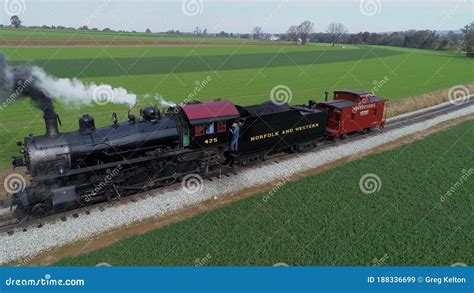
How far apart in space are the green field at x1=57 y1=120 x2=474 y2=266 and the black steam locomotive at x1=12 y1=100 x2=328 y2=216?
317cm

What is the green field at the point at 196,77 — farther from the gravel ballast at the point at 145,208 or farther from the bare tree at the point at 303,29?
the bare tree at the point at 303,29

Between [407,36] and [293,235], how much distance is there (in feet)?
486

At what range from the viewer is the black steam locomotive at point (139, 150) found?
1348 centimetres

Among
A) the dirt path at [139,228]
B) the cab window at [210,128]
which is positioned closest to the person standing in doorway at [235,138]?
the cab window at [210,128]

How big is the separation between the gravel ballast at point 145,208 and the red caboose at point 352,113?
58.2 inches

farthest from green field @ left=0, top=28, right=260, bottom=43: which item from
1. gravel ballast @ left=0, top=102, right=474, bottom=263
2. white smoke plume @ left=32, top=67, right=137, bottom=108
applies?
gravel ballast @ left=0, top=102, right=474, bottom=263

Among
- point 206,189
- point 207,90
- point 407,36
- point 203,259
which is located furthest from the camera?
point 407,36

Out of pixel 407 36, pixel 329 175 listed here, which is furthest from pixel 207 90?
pixel 407 36

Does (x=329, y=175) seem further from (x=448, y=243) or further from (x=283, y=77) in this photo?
(x=283, y=77)

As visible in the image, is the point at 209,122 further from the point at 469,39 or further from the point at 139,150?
the point at 469,39

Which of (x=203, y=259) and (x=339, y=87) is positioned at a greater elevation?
(x=339, y=87)

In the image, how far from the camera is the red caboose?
22.9m

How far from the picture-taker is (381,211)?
46.9ft

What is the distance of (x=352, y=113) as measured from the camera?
23.4m
